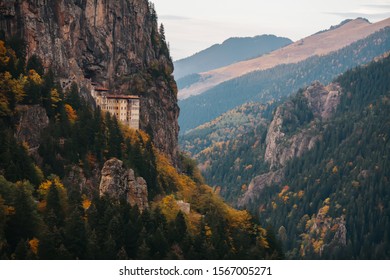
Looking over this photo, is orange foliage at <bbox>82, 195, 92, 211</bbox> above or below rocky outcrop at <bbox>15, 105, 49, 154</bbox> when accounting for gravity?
below

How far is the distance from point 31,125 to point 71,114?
33.6 feet

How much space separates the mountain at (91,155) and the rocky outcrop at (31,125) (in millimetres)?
148

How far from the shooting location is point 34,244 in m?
86.9

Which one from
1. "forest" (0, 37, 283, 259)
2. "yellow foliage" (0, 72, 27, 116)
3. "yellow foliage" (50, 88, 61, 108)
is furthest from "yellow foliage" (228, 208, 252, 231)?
"yellow foliage" (0, 72, 27, 116)

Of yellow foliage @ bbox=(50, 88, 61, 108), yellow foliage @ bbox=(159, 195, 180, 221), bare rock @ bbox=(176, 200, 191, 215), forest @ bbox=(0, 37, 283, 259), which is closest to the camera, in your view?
forest @ bbox=(0, 37, 283, 259)

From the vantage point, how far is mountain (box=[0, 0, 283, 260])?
3625 inches

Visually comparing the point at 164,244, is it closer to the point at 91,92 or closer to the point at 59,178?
the point at 59,178

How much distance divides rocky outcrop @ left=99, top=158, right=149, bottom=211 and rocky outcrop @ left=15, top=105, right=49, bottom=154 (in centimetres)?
1097

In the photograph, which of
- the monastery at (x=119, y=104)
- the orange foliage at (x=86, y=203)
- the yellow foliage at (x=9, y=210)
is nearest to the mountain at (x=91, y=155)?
the yellow foliage at (x=9, y=210)

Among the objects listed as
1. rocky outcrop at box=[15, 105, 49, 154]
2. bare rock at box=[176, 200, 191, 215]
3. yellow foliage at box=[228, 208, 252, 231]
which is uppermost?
rocky outcrop at box=[15, 105, 49, 154]

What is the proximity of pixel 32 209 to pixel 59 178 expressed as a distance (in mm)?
17978

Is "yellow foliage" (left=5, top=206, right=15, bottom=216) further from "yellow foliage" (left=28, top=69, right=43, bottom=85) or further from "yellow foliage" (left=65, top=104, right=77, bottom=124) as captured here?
"yellow foliage" (left=65, top=104, right=77, bottom=124)

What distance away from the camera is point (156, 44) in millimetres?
177000

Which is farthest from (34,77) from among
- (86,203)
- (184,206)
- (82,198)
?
(184,206)
